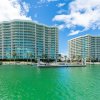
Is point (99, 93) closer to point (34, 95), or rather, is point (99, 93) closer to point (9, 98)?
point (34, 95)

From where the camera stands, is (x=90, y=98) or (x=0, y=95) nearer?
(x=90, y=98)

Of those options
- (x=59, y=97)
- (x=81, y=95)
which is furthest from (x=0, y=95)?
(x=81, y=95)

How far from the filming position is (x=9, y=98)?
32281mm

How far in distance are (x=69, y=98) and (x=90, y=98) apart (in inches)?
131

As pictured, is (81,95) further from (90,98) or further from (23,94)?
(23,94)

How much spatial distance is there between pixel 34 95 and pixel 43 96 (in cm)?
174

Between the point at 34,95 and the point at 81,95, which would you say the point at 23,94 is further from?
the point at 81,95

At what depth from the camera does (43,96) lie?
33594 millimetres

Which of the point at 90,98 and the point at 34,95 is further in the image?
the point at 34,95

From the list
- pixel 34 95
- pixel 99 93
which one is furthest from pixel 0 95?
pixel 99 93

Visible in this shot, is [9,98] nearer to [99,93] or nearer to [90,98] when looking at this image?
[90,98]

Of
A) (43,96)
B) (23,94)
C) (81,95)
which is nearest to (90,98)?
(81,95)

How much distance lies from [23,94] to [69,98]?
835 centimetres

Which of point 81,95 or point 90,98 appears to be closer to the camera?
point 90,98
